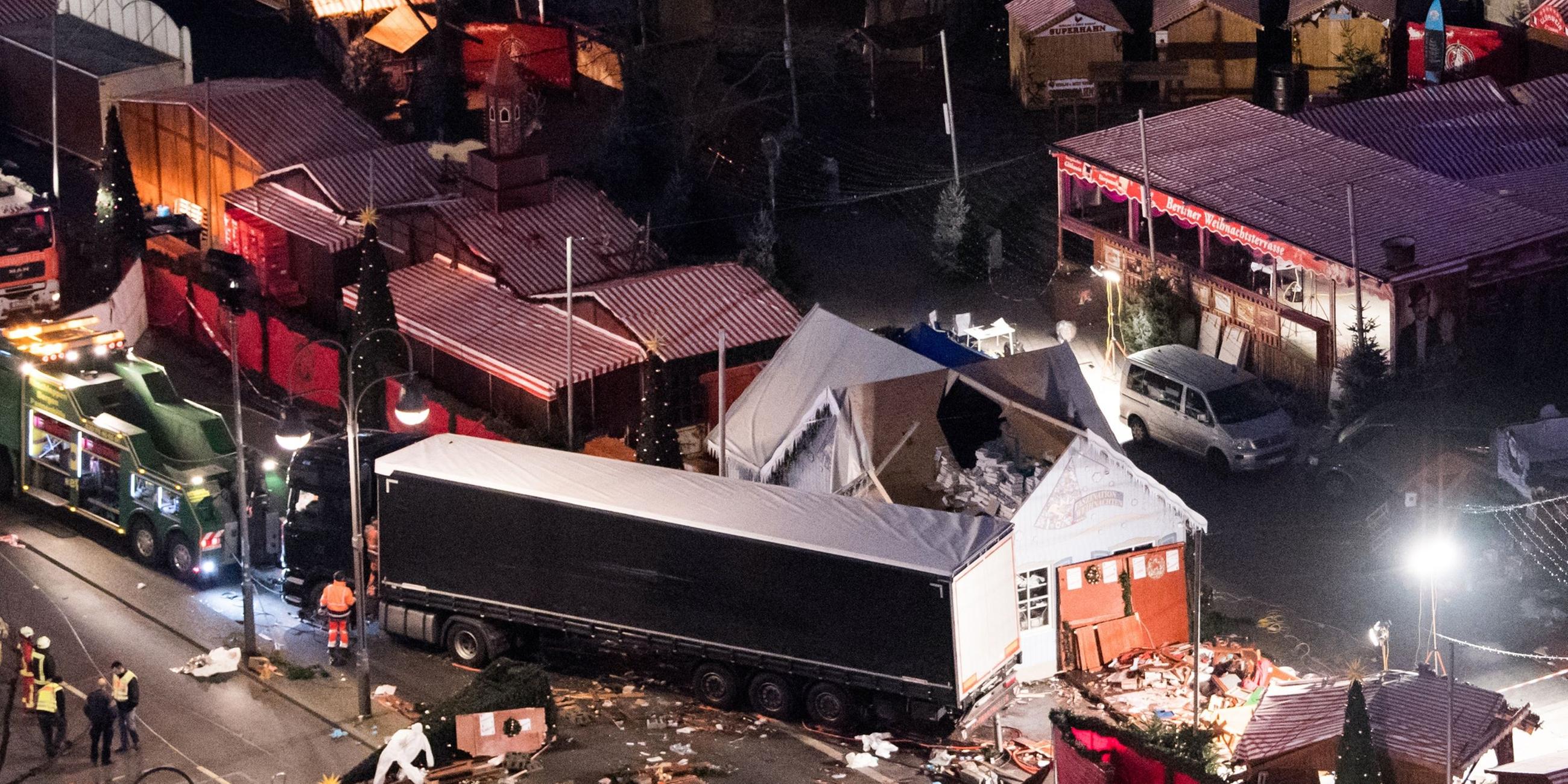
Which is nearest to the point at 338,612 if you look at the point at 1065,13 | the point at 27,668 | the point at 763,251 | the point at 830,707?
the point at 27,668

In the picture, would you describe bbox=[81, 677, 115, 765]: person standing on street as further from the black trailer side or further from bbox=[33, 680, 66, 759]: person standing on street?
the black trailer side

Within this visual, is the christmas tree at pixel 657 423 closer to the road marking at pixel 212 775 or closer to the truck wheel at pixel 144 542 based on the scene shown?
the truck wheel at pixel 144 542

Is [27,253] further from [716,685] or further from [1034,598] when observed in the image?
[1034,598]

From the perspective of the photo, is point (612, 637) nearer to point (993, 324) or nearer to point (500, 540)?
point (500, 540)

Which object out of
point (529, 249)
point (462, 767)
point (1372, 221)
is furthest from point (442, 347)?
point (1372, 221)

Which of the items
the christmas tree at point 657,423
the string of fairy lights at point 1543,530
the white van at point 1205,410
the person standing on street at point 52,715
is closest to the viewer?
the person standing on street at point 52,715

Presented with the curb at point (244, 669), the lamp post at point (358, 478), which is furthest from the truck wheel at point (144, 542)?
Result: the lamp post at point (358, 478)
